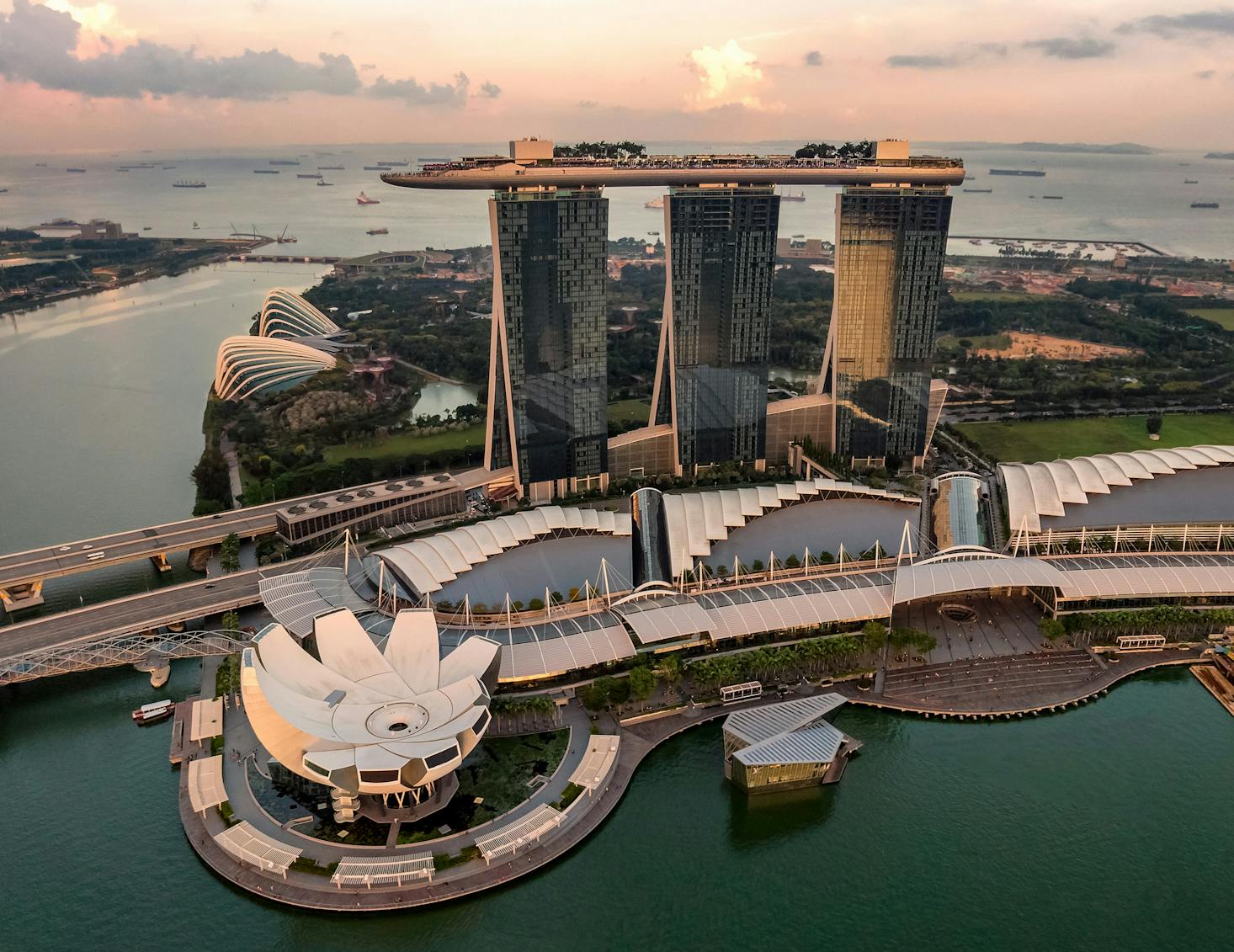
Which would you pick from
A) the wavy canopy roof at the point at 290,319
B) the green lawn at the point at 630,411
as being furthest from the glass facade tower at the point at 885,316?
the wavy canopy roof at the point at 290,319

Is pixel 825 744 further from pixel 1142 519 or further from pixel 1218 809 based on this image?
pixel 1142 519

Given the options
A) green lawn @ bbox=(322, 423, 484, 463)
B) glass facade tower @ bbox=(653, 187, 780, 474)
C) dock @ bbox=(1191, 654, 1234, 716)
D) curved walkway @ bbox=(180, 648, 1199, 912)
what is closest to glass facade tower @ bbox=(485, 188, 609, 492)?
glass facade tower @ bbox=(653, 187, 780, 474)

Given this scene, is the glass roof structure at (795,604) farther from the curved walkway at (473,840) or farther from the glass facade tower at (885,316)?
the glass facade tower at (885,316)

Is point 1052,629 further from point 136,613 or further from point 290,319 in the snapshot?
point 290,319

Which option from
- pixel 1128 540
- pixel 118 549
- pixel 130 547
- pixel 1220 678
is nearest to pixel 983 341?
pixel 1128 540

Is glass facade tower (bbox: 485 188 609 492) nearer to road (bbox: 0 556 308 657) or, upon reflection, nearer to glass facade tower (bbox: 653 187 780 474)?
glass facade tower (bbox: 653 187 780 474)
